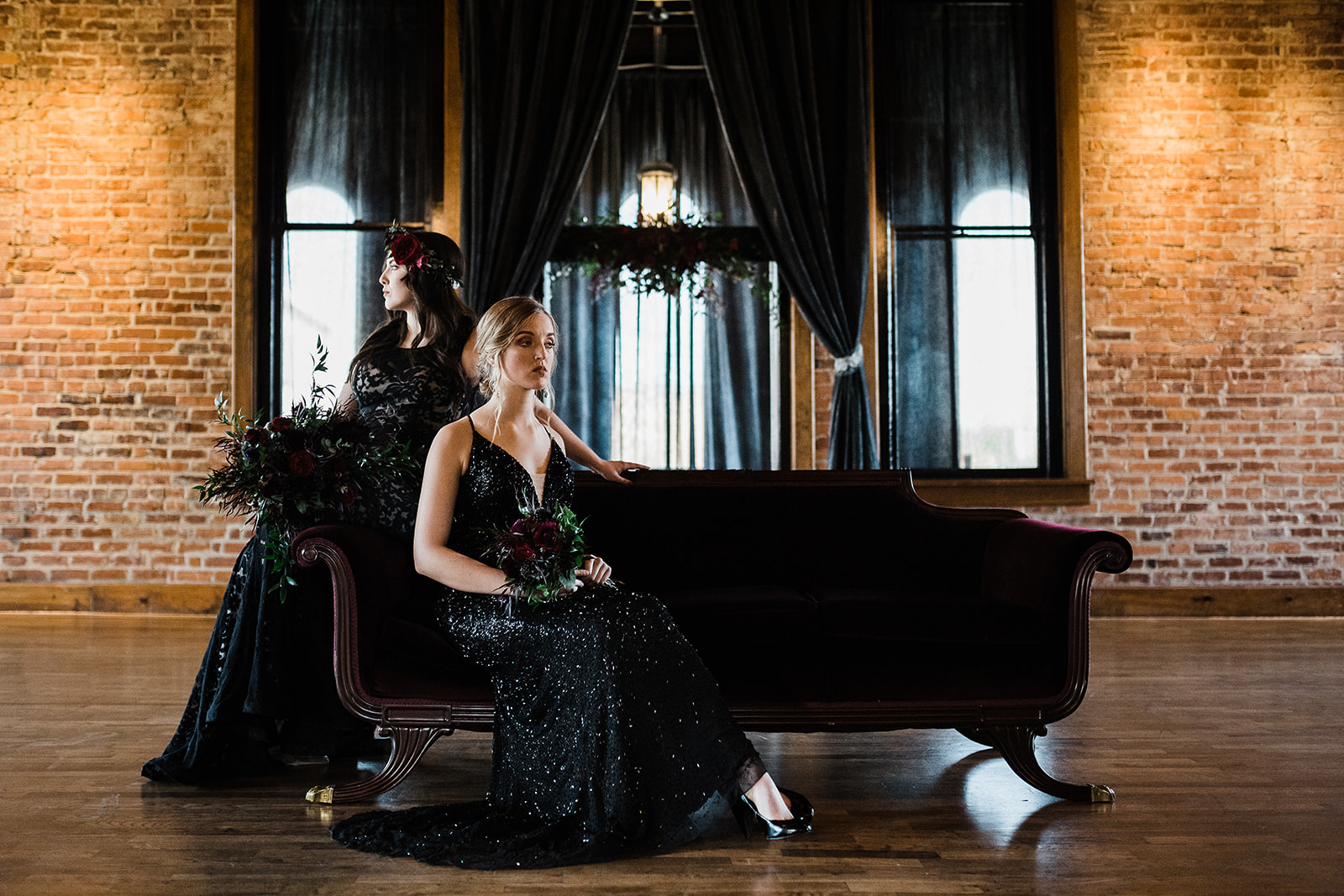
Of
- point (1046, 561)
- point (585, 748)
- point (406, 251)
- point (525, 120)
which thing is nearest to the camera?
point (585, 748)

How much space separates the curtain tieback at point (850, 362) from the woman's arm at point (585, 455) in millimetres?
2832

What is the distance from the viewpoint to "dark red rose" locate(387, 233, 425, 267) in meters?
3.33

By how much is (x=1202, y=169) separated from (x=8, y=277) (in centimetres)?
740

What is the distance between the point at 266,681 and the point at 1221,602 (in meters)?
5.64

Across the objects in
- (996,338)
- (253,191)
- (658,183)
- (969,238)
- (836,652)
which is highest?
(658,183)

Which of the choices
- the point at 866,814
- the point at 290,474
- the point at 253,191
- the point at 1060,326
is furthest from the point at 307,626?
the point at 1060,326

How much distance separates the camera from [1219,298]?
20.6 feet

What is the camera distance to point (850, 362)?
19.9 feet

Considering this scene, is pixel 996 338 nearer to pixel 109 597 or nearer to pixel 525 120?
pixel 525 120

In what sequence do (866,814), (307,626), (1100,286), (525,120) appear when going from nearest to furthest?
(866,814) → (307,626) → (525,120) → (1100,286)

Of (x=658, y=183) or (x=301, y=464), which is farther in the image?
(x=658, y=183)

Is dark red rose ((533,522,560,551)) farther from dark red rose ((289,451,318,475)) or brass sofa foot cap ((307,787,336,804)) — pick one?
brass sofa foot cap ((307,787,336,804))

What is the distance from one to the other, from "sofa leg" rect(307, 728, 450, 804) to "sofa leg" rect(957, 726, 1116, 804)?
149 cm

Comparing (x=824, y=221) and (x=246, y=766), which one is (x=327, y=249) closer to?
(x=824, y=221)
